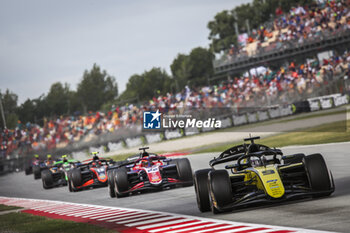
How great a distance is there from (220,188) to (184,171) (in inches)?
234

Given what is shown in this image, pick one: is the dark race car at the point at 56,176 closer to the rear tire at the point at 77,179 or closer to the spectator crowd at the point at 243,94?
the rear tire at the point at 77,179

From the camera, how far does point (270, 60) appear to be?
181ft

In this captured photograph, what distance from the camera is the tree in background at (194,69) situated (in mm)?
79000

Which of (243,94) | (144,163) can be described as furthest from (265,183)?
(243,94)

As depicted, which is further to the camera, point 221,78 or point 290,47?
point 221,78

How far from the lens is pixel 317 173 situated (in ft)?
29.7

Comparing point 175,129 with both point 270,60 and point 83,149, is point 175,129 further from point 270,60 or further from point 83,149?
point 270,60

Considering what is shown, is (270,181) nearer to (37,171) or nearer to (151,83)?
(37,171)

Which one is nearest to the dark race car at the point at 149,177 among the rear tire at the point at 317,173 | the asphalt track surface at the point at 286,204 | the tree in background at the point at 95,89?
the asphalt track surface at the point at 286,204

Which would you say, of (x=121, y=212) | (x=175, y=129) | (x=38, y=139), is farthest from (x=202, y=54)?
(x=121, y=212)

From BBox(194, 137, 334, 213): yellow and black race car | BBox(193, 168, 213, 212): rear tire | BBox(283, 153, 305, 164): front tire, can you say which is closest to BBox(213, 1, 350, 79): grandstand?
BBox(283, 153, 305, 164): front tire

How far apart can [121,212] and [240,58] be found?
46763mm

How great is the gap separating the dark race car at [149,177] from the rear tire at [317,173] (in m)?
6.10

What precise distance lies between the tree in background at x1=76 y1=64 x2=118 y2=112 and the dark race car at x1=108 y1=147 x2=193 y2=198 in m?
78.8
